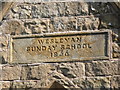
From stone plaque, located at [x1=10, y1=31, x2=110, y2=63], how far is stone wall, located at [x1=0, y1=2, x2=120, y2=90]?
0.22 feet

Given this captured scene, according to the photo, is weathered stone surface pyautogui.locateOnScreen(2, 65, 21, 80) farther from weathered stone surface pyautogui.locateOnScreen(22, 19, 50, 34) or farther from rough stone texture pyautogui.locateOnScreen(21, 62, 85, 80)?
weathered stone surface pyautogui.locateOnScreen(22, 19, 50, 34)

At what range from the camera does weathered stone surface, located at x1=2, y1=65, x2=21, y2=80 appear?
5523 millimetres

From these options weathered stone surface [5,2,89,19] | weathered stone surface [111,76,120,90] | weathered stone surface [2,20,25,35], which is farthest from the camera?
weathered stone surface [2,20,25,35]

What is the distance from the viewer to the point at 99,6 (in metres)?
5.46

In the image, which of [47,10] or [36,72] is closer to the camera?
[36,72]

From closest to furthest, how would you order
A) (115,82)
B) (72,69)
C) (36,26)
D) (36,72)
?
(115,82) → (72,69) → (36,72) → (36,26)

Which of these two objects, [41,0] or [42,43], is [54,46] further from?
[41,0]

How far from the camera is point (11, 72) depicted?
18.2ft

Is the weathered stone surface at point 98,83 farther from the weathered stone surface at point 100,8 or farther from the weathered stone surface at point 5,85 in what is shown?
the weathered stone surface at point 5,85

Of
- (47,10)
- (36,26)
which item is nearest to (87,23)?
(47,10)

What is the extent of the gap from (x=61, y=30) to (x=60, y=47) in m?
0.23

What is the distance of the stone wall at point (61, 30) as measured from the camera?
5281 millimetres

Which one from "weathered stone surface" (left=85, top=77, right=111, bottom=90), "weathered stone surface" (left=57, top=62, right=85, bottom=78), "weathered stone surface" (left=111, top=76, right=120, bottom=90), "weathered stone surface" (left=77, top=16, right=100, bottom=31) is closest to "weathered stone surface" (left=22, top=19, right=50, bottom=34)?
"weathered stone surface" (left=77, top=16, right=100, bottom=31)

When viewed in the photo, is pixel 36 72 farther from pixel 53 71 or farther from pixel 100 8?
pixel 100 8
